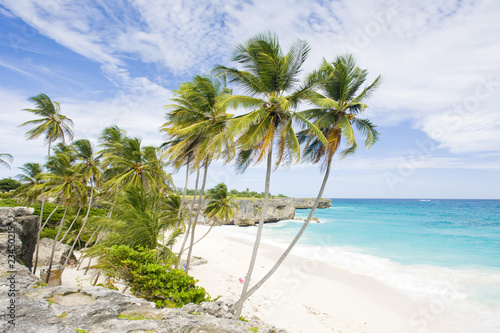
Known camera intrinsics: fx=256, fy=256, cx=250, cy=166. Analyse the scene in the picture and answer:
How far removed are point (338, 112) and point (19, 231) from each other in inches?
421

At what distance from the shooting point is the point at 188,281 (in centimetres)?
664

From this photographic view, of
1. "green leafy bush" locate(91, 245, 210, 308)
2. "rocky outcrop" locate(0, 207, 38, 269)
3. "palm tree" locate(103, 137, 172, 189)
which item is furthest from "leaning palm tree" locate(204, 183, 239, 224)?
"green leafy bush" locate(91, 245, 210, 308)

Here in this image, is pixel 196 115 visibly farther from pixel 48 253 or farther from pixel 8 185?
pixel 8 185

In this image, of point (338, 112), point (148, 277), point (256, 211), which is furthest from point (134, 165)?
point (256, 211)

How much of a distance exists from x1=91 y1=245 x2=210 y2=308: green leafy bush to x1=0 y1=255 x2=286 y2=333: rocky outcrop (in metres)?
1.52

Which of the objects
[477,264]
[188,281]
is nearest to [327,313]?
[188,281]

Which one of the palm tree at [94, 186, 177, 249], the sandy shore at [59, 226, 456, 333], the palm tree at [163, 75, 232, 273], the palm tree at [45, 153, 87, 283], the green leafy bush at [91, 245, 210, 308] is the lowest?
the sandy shore at [59, 226, 456, 333]

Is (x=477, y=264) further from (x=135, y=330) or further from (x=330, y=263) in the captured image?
(x=135, y=330)

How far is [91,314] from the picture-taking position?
375cm

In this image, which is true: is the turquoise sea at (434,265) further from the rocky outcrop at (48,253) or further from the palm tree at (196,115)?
the rocky outcrop at (48,253)

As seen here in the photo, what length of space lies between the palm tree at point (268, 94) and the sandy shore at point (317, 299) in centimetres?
432

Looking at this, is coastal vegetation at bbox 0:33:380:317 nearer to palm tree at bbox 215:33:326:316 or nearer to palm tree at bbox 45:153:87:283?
palm tree at bbox 215:33:326:316

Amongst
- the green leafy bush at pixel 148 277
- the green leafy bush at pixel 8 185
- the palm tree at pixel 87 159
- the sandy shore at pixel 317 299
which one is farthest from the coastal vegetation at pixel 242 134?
the green leafy bush at pixel 8 185

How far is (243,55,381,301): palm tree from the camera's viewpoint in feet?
24.6
